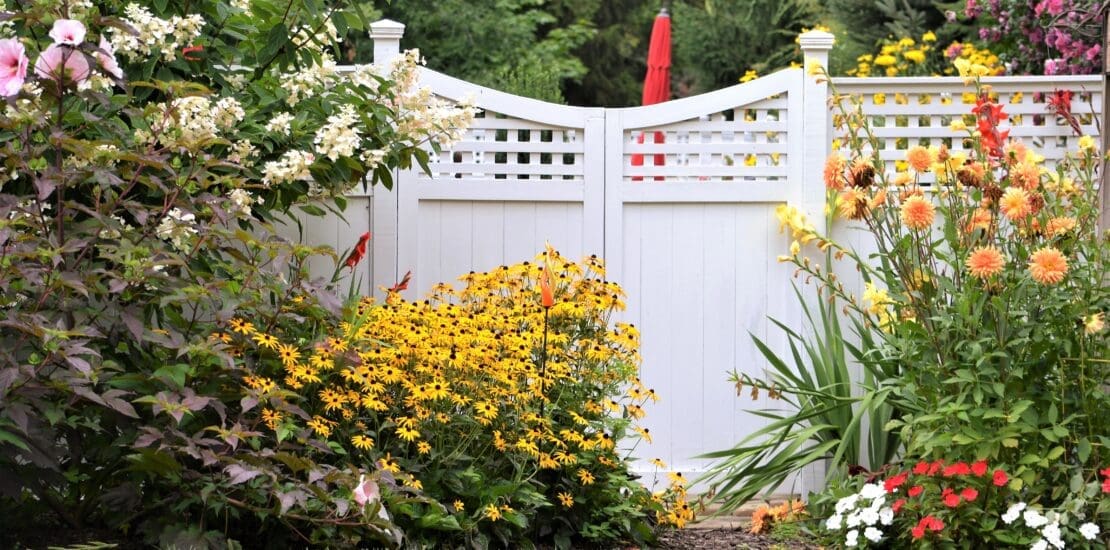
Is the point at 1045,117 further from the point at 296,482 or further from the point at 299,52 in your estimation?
the point at 296,482

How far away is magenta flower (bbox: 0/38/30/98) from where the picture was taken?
9.89ft

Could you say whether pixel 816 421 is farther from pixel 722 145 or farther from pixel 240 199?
pixel 240 199

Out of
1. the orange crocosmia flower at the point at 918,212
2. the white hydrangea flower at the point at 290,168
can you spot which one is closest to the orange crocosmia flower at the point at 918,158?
the orange crocosmia flower at the point at 918,212

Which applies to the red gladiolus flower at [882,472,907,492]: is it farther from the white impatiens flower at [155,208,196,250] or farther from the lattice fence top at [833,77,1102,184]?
the white impatiens flower at [155,208,196,250]

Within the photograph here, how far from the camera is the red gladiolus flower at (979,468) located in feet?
12.5

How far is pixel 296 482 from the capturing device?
331 centimetres

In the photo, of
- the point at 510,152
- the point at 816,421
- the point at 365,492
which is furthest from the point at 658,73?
the point at 365,492

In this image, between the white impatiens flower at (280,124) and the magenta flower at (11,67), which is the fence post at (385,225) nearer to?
the white impatiens flower at (280,124)

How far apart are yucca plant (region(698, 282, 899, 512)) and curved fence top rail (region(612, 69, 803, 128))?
788 mm

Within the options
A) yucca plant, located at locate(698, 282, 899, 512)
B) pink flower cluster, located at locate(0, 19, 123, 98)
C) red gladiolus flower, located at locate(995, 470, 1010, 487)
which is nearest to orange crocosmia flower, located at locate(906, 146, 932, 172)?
yucca plant, located at locate(698, 282, 899, 512)

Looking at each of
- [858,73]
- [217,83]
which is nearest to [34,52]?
[217,83]

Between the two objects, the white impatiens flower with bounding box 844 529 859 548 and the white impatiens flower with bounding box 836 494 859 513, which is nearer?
the white impatiens flower with bounding box 844 529 859 548

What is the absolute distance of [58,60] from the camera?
120 inches

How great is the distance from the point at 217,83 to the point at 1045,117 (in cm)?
326
